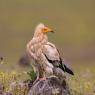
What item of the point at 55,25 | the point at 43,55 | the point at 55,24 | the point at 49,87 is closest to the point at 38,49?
the point at 43,55

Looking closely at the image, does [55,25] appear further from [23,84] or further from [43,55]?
[43,55]

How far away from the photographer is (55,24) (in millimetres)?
42500

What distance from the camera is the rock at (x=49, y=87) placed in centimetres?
1199

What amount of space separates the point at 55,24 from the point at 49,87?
3051cm

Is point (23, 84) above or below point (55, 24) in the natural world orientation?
below

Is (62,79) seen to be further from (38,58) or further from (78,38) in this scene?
(78,38)

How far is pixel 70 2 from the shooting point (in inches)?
1893

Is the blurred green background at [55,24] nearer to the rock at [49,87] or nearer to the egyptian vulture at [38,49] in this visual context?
the egyptian vulture at [38,49]

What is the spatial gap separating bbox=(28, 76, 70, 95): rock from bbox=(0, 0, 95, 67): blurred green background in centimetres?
1789

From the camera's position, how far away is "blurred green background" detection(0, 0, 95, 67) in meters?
34.7

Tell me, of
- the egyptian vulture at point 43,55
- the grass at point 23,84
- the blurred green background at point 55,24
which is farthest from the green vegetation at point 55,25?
the egyptian vulture at point 43,55

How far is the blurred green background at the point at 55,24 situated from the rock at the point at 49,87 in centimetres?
1789

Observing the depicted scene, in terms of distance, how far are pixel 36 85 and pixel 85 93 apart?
142 cm

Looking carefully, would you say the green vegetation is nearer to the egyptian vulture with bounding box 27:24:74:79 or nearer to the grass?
the grass
